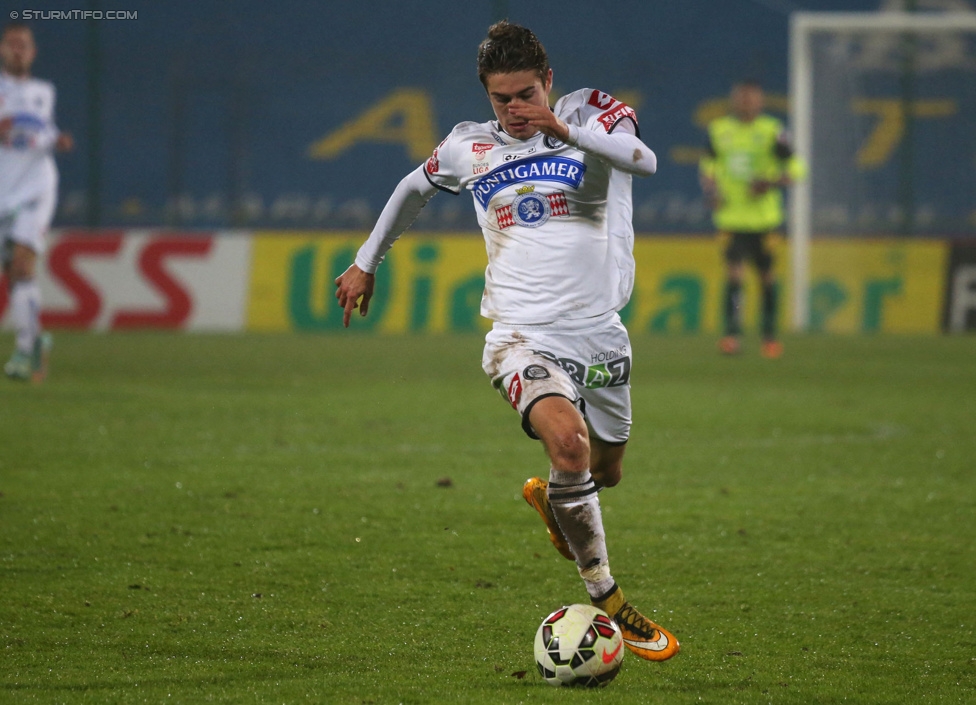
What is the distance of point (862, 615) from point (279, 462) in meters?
3.41

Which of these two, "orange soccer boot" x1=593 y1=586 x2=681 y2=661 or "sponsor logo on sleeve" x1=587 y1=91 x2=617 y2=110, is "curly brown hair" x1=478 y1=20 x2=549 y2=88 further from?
"orange soccer boot" x1=593 y1=586 x2=681 y2=661

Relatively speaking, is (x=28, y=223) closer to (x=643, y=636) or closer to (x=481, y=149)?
(x=481, y=149)

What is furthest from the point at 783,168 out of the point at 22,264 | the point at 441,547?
the point at 441,547

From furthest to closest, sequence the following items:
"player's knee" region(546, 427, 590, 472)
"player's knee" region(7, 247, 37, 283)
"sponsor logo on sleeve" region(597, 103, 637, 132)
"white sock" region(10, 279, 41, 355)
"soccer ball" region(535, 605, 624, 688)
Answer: "player's knee" region(7, 247, 37, 283) → "white sock" region(10, 279, 41, 355) → "sponsor logo on sleeve" region(597, 103, 637, 132) → "player's knee" region(546, 427, 590, 472) → "soccer ball" region(535, 605, 624, 688)

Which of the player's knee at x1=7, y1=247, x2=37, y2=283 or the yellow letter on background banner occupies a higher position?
the yellow letter on background banner

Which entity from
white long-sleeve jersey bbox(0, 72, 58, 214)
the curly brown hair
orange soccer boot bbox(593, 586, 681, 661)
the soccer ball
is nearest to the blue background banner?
white long-sleeve jersey bbox(0, 72, 58, 214)

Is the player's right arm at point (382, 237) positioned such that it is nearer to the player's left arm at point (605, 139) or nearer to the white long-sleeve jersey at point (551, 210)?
the white long-sleeve jersey at point (551, 210)

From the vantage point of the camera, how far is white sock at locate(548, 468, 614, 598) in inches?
155

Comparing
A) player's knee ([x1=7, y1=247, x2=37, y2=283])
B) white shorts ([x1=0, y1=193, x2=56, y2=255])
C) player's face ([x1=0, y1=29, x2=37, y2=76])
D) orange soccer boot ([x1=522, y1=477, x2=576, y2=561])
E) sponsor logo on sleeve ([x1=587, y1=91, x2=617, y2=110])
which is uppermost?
player's face ([x1=0, y1=29, x2=37, y2=76])

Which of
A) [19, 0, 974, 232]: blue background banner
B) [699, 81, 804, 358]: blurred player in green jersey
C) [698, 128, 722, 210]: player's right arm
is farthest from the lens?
[19, 0, 974, 232]: blue background banner

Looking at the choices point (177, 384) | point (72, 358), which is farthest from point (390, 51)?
point (177, 384)

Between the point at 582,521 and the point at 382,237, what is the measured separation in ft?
3.84

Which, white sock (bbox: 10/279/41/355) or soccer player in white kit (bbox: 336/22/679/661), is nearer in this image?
soccer player in white kit (bbox: 336/22/679/661)

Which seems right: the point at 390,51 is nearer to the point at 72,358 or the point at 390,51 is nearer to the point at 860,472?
the point at 72,358
